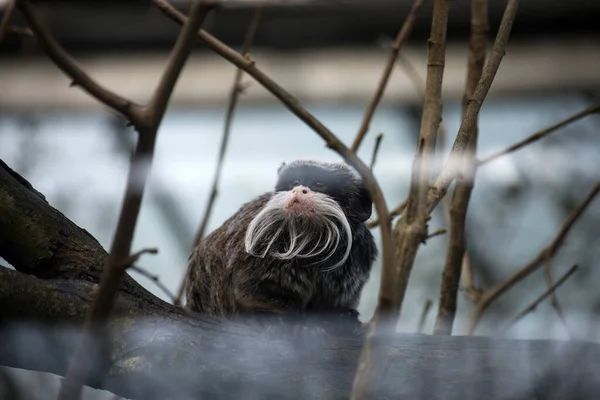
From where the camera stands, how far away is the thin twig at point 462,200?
2119 mm

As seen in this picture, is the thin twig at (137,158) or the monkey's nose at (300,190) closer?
the thin twig at (137,158)

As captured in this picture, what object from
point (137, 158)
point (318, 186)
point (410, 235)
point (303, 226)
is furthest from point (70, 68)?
point (318, 186)

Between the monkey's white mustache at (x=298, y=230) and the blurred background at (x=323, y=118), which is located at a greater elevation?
the blurred background at (x=323, y=118)

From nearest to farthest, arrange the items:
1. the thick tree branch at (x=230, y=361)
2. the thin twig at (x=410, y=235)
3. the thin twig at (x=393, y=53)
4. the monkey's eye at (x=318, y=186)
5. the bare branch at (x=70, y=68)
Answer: the bare branch at (x=70, y=68) < the thin twig at (x=410, y=235) < the thick tree branch at (x=230, y=361) < the thin twig at (x=393, y=53) < the monkey's eye at (x=318, y=186)

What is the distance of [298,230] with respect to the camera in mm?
2137

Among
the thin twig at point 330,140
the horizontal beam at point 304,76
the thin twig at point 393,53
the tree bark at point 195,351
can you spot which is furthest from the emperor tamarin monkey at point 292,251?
the horizontal beam at point 304,76

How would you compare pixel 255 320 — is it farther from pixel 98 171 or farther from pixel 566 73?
pixel 566 73

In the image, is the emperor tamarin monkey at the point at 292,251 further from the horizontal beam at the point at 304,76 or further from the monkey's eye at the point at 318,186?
the horizontal beam at the point at 304,76

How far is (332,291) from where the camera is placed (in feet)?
7.28

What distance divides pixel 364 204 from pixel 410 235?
85 centimetres

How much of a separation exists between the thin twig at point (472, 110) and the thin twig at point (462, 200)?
0.47 meters

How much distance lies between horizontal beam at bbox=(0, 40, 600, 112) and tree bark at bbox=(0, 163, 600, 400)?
1.92 m

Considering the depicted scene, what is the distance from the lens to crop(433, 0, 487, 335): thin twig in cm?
212

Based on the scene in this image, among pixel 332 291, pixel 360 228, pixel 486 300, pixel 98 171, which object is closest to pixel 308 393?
pixel 332 291
